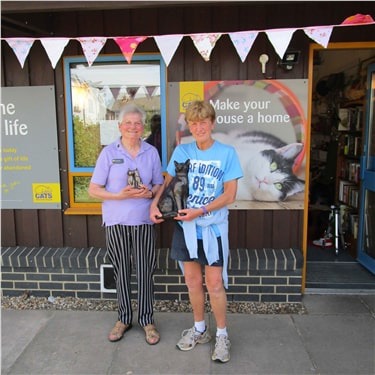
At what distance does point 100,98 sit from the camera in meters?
3.41

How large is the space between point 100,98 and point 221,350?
7.48 ft

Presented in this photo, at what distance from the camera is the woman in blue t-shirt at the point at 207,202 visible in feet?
7.80

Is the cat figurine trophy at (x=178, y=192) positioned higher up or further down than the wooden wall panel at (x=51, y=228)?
higher up

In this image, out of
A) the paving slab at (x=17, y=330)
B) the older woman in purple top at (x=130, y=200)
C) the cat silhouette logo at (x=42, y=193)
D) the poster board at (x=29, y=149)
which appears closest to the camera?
the older woman in purple top at (x=130, y=200)

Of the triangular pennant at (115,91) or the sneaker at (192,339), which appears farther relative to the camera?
the triangular pennant at (115,91)

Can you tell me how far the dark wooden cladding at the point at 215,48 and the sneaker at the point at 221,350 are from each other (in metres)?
1.05

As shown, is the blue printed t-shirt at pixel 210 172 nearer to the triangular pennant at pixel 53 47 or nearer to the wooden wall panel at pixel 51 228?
the triangular pennant at pixel 53 47

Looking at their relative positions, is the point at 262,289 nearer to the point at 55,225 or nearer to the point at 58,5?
the point at 55,225

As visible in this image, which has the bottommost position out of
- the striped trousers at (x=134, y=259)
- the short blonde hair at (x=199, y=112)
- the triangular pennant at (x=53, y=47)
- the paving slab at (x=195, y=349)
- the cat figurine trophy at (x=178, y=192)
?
the paving slab at (x=195, y=349)

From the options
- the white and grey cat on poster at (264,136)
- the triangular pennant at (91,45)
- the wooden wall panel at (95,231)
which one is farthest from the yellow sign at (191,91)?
the wooden wall panel at (95,231)

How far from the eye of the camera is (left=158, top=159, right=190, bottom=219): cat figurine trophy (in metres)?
2.42

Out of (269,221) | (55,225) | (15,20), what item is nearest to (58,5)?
(15,20)

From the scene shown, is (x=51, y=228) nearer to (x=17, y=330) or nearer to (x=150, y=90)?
(x=17, y=330)

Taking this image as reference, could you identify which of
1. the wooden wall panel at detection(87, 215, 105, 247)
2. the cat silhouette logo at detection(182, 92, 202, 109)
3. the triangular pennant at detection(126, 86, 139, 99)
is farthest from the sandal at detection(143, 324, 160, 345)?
the triangular pennant at detection(126, 86, 139, 99)
